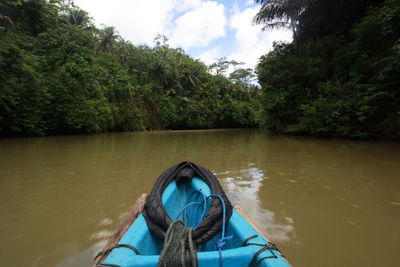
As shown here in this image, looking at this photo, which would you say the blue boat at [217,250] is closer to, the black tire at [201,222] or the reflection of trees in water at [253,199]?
the black tire at [201,222]

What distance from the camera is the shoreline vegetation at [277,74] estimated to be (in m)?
8.94

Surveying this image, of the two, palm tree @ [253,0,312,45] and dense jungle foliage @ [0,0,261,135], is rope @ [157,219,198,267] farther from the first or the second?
palm tree @ [253,0,312,45]

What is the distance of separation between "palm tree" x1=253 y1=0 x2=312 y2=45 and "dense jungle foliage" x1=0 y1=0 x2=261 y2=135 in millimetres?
12187

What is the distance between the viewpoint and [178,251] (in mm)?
1011

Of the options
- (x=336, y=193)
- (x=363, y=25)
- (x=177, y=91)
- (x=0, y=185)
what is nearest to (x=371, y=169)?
(x=336, y=193)

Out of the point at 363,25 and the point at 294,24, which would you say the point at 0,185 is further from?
the point at 294,24

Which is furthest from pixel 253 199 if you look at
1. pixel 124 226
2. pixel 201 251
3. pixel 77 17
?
pixel 77 17

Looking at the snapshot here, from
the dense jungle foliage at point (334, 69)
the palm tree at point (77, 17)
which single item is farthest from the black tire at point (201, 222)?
the palm tree at point (77, 17)

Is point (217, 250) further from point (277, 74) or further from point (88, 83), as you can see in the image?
point (88, 83)

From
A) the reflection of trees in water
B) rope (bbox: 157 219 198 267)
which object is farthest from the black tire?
the reflection of trees in water

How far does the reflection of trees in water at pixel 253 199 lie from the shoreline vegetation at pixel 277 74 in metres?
7.30

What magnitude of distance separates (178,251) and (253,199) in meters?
2.09

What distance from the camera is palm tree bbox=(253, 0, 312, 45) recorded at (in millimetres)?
12438

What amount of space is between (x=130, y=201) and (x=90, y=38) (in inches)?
651
